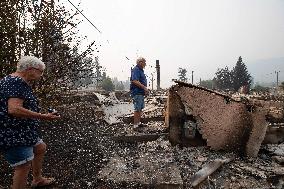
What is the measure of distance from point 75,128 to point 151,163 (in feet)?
11.5

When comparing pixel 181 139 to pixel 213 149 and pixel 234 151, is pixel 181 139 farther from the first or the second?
pixel 234 151

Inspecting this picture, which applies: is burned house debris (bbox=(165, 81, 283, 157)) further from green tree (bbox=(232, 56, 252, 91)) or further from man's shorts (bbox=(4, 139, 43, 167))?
green tree (bbox=(232, 56, 252, 91))

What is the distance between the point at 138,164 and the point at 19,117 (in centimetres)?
254

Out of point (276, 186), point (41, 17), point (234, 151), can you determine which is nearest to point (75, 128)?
point (41, 17)

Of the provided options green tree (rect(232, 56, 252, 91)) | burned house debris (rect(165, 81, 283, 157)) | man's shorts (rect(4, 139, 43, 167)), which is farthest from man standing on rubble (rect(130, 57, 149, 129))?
green tree (rect(232, 56, 252, 91))

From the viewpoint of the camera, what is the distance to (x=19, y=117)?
3248 millimetres

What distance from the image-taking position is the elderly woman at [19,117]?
125 inches

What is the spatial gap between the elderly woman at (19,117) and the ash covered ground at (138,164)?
1.12 meters

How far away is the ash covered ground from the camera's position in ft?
14.5

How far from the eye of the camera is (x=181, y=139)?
20.3 ft

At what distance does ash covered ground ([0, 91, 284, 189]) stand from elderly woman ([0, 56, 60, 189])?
3.66ft

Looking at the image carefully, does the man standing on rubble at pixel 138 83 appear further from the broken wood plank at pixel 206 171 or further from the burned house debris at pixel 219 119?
the broken wood plank at pixel 206 171

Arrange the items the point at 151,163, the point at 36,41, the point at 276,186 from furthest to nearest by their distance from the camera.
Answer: the point at 36,41, the point at 151,163, the point at 276,186

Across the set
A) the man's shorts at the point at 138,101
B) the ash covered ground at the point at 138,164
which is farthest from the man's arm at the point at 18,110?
the man's shorts at the point at 138,101
